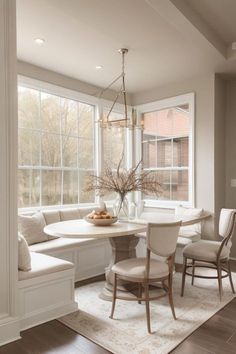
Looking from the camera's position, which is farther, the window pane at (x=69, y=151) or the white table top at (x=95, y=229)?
the window pane at (x=69, y=151)

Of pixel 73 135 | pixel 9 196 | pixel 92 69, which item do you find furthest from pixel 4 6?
pixel 73 135

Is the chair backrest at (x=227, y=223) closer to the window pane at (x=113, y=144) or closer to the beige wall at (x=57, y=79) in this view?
the window pane at (x=113, y=144)

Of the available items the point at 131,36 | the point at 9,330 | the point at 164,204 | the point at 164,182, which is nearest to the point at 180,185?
the point at 164,182

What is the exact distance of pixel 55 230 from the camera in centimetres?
279

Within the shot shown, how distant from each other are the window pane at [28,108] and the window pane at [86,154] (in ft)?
2.96

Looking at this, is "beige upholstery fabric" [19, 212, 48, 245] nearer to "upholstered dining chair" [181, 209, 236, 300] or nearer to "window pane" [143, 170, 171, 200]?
"upholstered dining chair" [181, 209, 236, 300]

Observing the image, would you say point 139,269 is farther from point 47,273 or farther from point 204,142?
point 204,142

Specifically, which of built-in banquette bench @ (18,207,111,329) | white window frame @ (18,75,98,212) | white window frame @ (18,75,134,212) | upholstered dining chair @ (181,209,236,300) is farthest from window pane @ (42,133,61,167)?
upholstered dining chair @ (181,209,236,300)

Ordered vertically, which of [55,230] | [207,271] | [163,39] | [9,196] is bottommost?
[207,271]

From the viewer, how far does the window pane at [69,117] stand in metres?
4.62

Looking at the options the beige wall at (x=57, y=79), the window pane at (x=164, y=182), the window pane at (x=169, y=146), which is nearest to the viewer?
the beige wall at (x=57, y=79)

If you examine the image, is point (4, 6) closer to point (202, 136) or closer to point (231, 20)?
point (231, 20)

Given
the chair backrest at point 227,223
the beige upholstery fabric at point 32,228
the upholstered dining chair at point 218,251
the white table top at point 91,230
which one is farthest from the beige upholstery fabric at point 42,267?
the chair backrest at point 227,223

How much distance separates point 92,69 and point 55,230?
2620 mm
